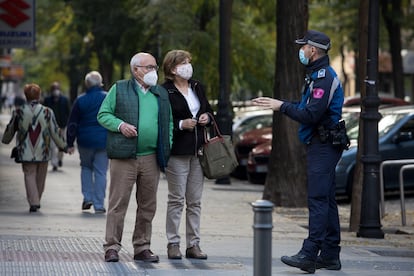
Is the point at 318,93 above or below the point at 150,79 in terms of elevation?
below

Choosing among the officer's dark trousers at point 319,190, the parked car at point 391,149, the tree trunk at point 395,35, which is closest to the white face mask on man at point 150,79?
the officer's dark trousers at point 319,190

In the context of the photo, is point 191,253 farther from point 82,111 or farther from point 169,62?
point 82,111

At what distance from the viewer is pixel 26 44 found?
73.1 feet

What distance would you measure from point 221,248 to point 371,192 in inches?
93.0

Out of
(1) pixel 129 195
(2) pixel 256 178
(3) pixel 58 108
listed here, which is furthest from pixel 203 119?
(3) pixel 58 108

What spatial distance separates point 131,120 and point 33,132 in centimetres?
596

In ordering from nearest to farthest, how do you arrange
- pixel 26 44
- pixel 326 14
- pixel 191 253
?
1. pixel 191 253
2. pixel 26 44
3. pixel 326 14

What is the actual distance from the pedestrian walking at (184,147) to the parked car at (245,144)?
14.9 m

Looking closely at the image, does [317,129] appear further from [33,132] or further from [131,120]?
[33,132]

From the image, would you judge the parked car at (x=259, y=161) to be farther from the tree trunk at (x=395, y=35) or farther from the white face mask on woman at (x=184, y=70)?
the white face mask on woman at (x=184, y=70)

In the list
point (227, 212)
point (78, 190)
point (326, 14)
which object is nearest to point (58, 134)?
point (227, 212)

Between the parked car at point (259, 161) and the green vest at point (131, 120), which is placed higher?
the green vest at point (131, 120)

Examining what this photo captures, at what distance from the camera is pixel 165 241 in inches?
513

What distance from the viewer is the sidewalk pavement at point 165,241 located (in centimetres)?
1058
